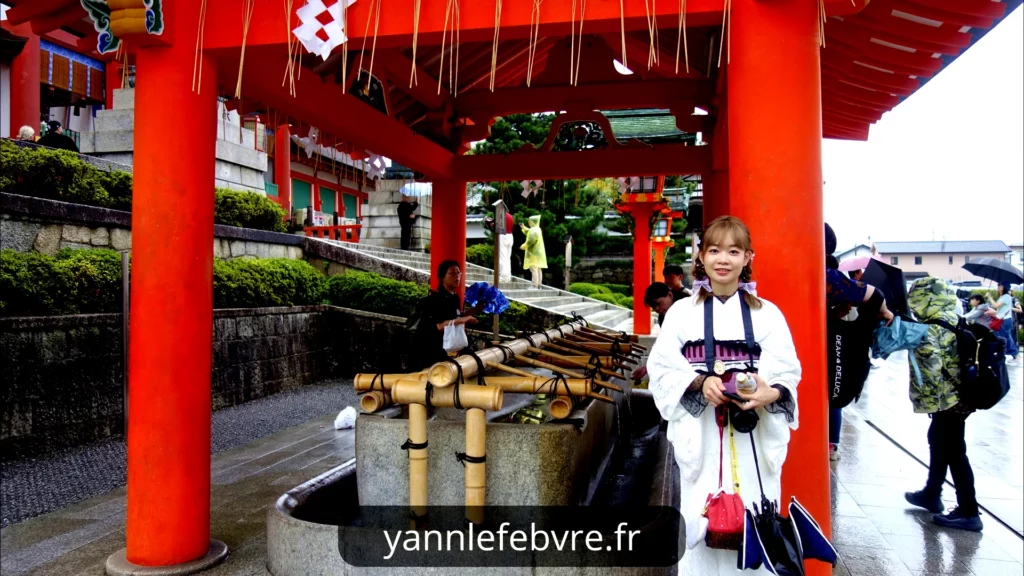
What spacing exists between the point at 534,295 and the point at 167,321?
13390mm

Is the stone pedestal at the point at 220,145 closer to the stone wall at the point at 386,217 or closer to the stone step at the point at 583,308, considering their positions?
the stone wall at the point at 386,217

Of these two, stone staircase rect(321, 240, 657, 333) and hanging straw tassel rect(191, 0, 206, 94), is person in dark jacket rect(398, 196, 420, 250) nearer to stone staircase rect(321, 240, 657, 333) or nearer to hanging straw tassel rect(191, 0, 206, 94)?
stone staircase rect(321, 240, 657, 333)

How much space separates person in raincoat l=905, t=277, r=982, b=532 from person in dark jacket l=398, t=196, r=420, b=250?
45.3 ft

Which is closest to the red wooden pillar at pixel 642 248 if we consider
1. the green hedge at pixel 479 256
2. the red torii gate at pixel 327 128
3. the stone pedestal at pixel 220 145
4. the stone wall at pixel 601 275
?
the green hedge at pixel 479 256

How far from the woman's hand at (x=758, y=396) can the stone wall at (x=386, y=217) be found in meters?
16.1

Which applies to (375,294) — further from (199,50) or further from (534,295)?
(199,50)

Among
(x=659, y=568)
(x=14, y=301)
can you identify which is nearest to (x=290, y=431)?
(x=14, y=301)

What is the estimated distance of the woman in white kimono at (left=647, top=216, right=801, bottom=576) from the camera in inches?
101

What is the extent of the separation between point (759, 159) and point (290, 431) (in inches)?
237

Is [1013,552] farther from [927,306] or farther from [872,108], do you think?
[872,108]

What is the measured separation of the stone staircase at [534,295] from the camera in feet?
49.3

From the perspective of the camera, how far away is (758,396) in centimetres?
245

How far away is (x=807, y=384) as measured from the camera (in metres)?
3.19

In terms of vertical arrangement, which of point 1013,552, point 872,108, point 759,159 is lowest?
point 1013,552
